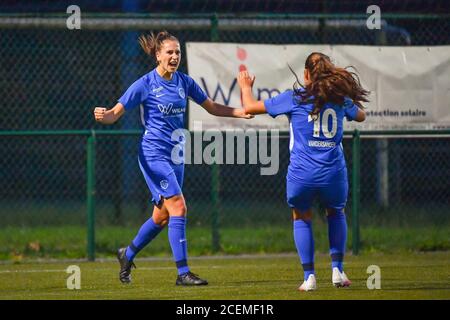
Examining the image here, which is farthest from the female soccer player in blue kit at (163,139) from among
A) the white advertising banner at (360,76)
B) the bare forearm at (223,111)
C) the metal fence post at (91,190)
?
the white advertising banner at (360,76)

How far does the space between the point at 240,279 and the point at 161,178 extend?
4.34ft

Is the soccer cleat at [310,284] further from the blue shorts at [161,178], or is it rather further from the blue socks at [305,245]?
the blue shorts at [161,178]

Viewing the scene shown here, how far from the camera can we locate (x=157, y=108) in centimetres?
984

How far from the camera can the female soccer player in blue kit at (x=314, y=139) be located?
8859mm

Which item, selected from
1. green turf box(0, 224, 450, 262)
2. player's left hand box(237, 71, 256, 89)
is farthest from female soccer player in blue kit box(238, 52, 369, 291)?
green turf box(0, 224, 450, 262)

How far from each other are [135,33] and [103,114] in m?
6.98

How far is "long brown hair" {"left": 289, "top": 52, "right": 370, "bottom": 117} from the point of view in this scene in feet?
29.0

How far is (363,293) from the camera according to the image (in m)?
8.71

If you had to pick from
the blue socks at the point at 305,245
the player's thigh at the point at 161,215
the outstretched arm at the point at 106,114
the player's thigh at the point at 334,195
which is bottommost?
the blue socks at the point at 305,245

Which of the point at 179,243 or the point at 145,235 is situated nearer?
the point at 179,243

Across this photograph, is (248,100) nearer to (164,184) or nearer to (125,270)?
(164,184)

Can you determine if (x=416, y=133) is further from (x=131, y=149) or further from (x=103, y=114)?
(x=103, y=114)

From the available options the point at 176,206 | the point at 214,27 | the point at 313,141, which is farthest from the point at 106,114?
the point at 214,27
